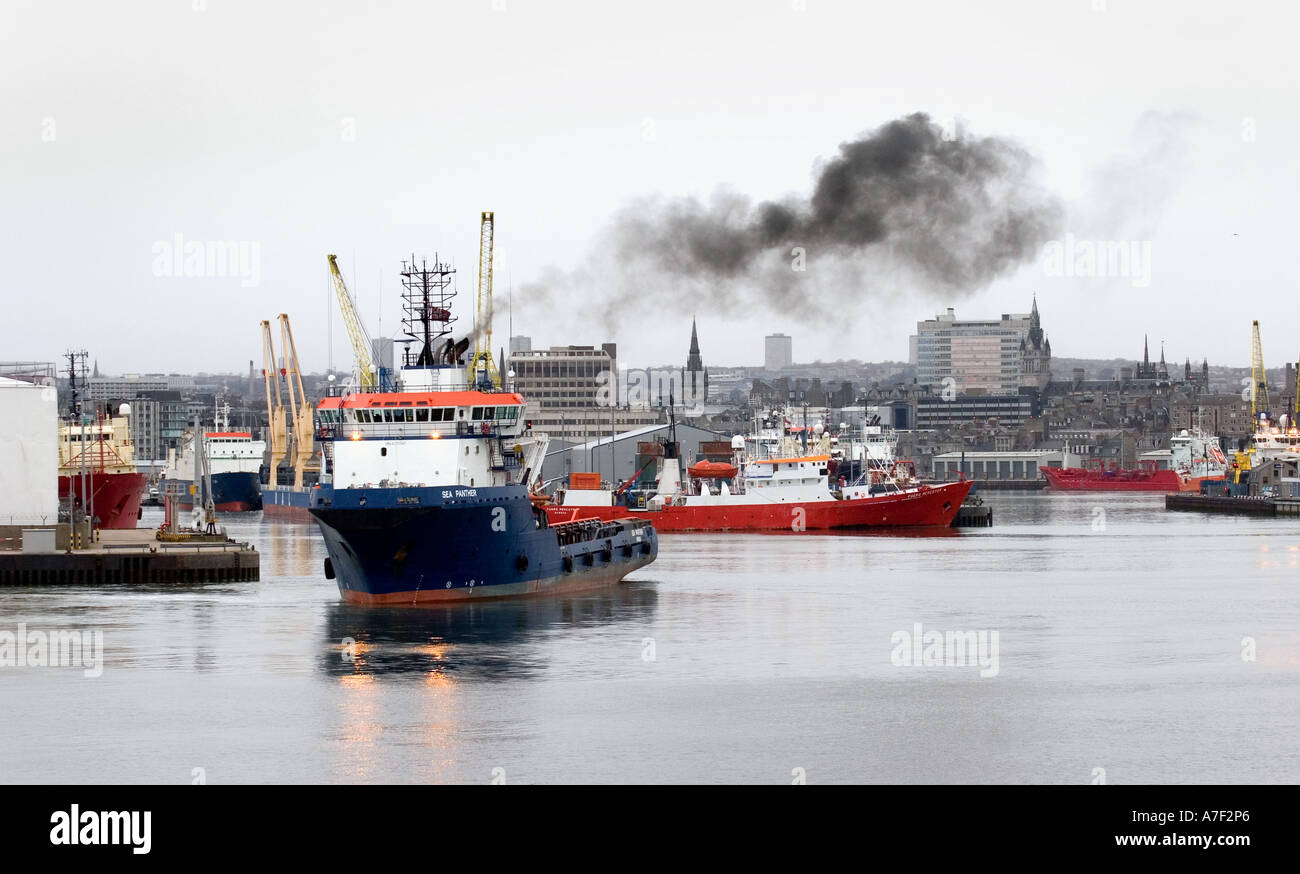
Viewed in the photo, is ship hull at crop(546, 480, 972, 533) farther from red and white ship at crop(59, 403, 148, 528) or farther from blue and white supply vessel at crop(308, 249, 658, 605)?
blue and white supply vessel at crop(308, 249, 658, 605)

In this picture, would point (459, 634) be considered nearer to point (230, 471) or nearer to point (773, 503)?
point (773, 503)

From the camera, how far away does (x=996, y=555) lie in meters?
83.2

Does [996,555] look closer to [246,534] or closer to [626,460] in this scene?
[246,534]

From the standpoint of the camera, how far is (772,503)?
109 m

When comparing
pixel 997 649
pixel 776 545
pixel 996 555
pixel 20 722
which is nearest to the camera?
pixel 20 722

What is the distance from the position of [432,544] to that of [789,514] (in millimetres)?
60858

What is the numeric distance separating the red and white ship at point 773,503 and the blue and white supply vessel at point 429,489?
52.4m

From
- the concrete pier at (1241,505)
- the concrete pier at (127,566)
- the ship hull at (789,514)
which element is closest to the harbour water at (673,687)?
the concrete pier at (127,566)

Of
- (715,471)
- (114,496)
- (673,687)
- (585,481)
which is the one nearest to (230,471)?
(585,481)

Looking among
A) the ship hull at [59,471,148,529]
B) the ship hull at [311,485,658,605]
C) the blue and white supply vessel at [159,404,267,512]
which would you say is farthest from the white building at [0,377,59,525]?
Answer: the blue and white supply vessel at [159,404,267,512]

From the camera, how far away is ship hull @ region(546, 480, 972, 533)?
108 m
